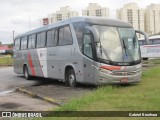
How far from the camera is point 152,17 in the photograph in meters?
78.2

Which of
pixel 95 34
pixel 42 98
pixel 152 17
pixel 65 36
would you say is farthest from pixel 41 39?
pixel 152 17

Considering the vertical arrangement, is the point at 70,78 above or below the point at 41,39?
below

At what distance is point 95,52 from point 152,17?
2655 inches

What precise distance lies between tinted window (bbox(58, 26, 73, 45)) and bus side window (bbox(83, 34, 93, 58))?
109 cm

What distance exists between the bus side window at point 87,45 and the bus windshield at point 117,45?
0.37m

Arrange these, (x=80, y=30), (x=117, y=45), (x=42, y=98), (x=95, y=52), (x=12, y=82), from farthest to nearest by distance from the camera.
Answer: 1. (x=12, y=82)
2. (x=80, y=30)
3. (x=117, y=45)
4. (x=95, y=52)
5. (x=42, y=98)

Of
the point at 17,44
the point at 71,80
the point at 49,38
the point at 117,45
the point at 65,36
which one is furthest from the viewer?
the point at 17,44

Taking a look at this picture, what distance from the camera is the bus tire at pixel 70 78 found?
14906 millimetres

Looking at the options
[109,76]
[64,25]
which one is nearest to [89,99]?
[109,76]

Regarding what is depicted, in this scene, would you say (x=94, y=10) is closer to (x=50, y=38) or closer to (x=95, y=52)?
(x=50, y=38)

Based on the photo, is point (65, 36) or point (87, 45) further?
point (65, 36)

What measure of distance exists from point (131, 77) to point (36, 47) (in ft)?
24.0

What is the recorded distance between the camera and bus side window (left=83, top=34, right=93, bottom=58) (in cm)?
1357

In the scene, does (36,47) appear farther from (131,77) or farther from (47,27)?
(131,77)
